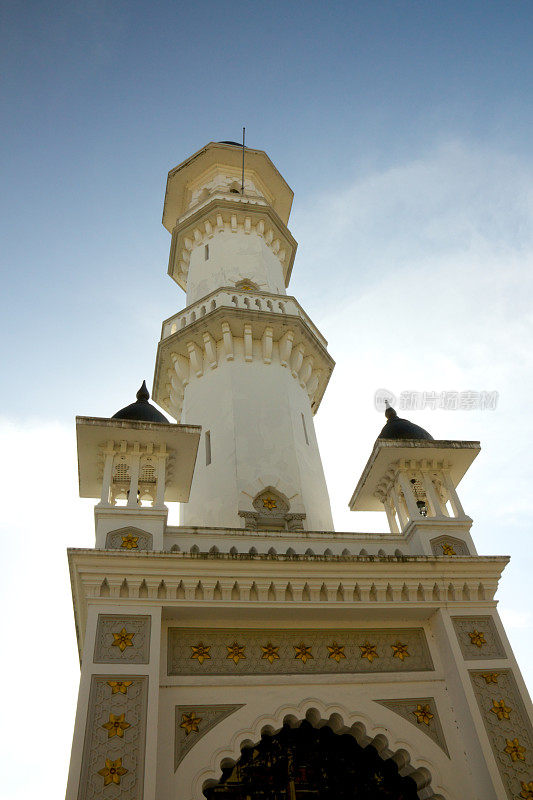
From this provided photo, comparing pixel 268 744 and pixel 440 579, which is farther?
pixel 440 579

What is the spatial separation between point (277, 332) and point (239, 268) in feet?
13.0

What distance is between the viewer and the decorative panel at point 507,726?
9070 millimetres

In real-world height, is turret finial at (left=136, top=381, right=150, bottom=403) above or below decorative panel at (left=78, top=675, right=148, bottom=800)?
above

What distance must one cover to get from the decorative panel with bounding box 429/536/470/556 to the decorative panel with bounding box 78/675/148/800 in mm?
5656

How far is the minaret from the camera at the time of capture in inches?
557

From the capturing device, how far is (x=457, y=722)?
9.88 m

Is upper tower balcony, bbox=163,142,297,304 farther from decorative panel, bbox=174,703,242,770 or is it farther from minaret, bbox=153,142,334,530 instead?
decorative panel, bbox=174,703,242,770

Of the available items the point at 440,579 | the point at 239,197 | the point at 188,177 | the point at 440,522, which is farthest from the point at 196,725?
the point at 188,177

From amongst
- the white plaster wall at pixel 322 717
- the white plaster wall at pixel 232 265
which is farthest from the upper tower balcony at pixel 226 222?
the white plaster wall at pixel 322 717

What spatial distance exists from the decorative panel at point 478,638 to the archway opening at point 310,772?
2.13 m

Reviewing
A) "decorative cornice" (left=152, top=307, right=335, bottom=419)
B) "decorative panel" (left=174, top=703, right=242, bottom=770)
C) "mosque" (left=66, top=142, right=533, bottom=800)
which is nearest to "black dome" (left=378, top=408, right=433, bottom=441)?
"mosque" (left=66, top=142, right=533, bottom=800)

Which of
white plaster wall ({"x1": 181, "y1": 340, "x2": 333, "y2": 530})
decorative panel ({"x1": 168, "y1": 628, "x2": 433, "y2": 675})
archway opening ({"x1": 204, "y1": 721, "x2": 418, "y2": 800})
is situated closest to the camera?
archway opening ({"x1": 204, "y1": 721, "x2": 418, "y2": 800})

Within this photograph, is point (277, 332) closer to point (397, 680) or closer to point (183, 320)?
point (183, 320)

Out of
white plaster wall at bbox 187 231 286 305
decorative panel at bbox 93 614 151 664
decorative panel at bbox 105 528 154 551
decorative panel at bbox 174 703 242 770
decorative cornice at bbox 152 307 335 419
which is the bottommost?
decorative panel at bbox 174 703 242 770
